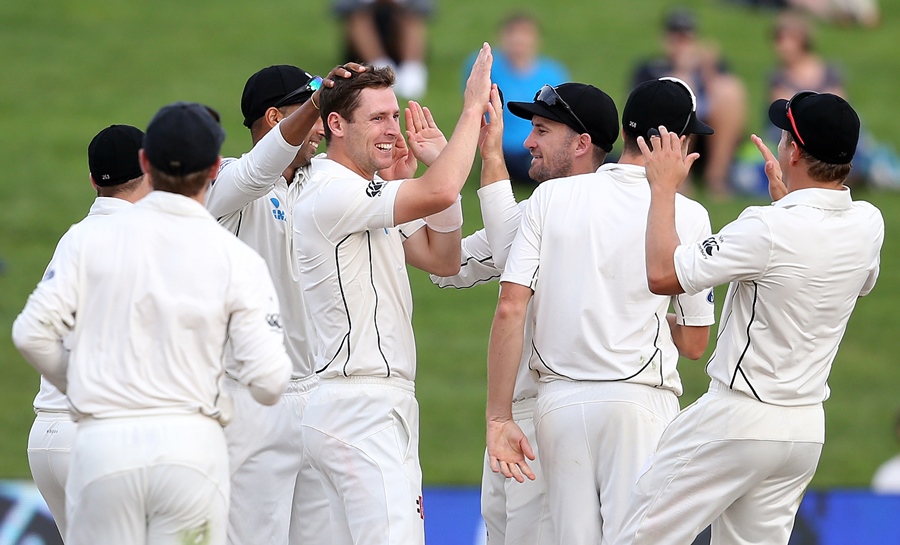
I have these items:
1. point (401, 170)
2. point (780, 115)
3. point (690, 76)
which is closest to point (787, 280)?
point (780, 115)

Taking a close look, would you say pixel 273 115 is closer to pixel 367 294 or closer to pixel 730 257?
pixel 367 294

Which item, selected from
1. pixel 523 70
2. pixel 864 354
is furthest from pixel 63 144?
pixel 864 354

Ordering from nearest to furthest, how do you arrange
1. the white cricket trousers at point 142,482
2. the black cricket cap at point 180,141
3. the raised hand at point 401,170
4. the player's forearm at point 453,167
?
the white cricket trousers at point 142,482
the black cricket cap at point 180,141
the player's forearm at point 453,167
the raised hand at point 401,170

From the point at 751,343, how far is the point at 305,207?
6.15 ft

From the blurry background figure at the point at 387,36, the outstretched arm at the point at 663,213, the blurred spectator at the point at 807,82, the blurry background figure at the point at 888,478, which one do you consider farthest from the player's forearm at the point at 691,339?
the blurry background figure at the point at 387,36

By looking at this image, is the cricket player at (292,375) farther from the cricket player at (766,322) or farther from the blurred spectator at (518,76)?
the blurred spectator at (518,76)

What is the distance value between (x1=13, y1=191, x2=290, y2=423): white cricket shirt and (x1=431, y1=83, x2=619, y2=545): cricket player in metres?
1.54

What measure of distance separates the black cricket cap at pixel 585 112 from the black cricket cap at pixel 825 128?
→ 910 millimetres

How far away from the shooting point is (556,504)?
16.4 ft

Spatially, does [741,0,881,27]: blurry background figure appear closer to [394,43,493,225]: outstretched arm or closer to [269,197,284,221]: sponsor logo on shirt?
[269,197,284,221]: sponsor logo on shirt

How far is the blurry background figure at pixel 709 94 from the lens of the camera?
43.5ft

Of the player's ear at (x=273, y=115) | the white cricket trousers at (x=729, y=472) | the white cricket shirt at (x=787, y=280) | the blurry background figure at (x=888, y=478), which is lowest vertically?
the blurry background figure at (x=888, y=478)

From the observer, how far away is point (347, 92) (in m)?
5.05

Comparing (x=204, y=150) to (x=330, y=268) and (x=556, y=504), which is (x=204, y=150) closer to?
(x=330, y=268)
